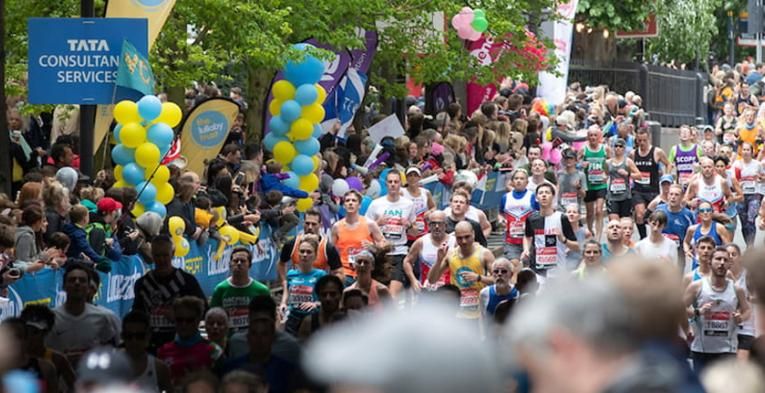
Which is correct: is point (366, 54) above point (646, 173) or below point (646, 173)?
above

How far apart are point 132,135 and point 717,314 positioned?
5370mm

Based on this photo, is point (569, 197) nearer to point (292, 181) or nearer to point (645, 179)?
point (645, 179)

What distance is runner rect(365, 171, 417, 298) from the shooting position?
17250 mm

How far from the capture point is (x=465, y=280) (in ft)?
47.8

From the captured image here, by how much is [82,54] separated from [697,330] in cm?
544

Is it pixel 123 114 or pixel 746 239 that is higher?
pixel 123 114

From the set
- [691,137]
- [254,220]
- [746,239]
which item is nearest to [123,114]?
[254,220]

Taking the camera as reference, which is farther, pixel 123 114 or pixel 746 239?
pixel 746 239

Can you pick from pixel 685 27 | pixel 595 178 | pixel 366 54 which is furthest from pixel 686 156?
pixel 685 27

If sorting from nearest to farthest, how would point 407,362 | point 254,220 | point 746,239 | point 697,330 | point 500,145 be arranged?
point 407,362 < point 697,330 < point 254,220 < point 746,239 < point 500,145

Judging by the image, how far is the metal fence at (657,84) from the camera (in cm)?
4359

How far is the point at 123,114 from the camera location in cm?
1567

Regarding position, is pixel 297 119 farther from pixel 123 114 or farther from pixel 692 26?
pixel 692 26

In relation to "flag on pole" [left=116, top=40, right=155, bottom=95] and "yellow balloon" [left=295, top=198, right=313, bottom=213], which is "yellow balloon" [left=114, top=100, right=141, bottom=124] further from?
"yellow balloon" [left=295, top=198, right=313, bottom=213]
